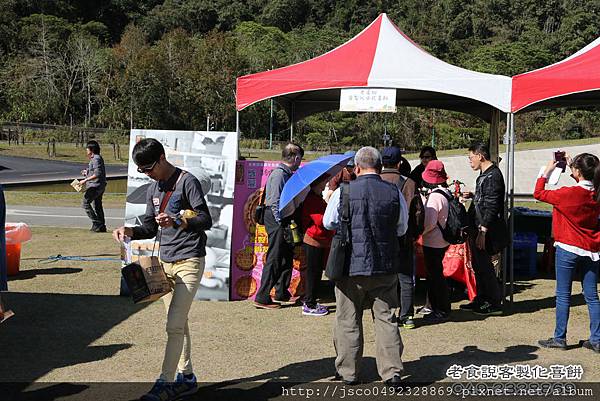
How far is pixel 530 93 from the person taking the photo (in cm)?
731

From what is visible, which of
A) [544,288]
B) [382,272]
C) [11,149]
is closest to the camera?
[382,272]

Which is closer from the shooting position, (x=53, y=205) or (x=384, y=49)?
(x=384, y=49)

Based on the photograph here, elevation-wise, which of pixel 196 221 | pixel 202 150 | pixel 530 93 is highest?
pixel 530 93

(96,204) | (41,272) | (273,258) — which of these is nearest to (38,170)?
(96,204)

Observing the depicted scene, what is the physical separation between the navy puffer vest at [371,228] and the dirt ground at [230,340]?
97 cm

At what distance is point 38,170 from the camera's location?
106 feet

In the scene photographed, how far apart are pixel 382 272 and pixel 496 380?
133 centimetres

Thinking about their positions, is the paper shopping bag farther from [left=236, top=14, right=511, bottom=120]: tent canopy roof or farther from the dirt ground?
[left=236, top=14, right=511, bottom=120]: tent canopy roof

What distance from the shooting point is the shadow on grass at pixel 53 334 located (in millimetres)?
5141

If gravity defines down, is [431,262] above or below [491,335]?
above

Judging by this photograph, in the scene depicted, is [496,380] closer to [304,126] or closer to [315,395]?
[315,395]

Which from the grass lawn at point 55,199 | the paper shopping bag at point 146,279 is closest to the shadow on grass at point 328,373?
the paper shopping bag at point 146,279

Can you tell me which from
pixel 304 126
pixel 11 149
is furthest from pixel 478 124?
pixel 11 149

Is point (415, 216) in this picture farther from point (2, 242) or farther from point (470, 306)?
point (2, 242)
